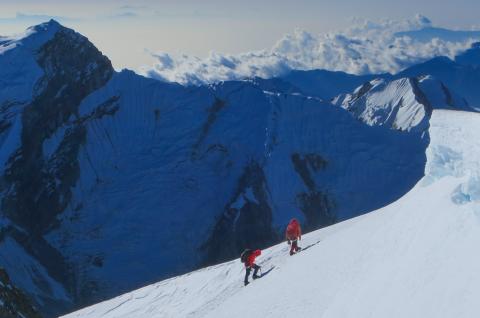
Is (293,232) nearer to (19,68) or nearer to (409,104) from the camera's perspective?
(19,68)

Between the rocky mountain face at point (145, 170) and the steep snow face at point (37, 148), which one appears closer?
the steep snow face at point (37, 148)

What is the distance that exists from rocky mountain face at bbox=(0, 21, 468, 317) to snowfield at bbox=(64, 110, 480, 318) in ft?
251

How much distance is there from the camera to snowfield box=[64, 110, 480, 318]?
16.8 metres

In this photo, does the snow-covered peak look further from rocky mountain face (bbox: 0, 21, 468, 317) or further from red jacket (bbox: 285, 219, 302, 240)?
red jacket (bbox: 285, 219, 302, 240)

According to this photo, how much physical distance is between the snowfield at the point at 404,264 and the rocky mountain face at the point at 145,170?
251ft

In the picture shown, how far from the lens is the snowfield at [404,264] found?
1684 centimetres

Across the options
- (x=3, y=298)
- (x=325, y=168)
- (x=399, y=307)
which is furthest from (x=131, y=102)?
(x=399, y=307)

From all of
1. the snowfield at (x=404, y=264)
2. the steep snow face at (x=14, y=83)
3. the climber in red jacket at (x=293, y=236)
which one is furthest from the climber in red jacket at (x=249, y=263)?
the steep snow face at (x=14, y=83)

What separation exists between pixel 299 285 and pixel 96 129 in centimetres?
9853

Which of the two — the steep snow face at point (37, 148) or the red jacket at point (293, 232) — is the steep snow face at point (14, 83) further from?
the red jacket at point (293, 232)

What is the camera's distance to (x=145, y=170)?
120 meters

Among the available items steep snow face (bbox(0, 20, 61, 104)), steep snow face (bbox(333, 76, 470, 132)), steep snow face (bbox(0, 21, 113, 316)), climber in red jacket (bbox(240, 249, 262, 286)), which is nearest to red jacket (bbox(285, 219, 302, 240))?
climber in red jacket (bbox(240, 249, 262, 286))

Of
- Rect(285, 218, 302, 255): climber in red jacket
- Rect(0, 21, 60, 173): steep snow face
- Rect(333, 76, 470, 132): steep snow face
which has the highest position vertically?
Rect(285, 218, 302, 255): climber in red jacket

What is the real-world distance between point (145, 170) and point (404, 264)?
103484mm
